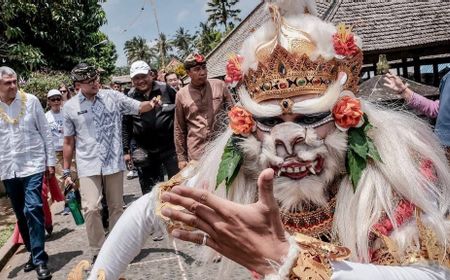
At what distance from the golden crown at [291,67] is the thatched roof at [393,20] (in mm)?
11166

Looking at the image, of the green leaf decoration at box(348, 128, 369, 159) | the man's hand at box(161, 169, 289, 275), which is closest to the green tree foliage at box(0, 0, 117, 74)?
the green leaf decoration at box(348, 128, 369, 159)

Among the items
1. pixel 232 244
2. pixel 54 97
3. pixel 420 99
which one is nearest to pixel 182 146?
pixel 420 99

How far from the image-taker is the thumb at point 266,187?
1096mm

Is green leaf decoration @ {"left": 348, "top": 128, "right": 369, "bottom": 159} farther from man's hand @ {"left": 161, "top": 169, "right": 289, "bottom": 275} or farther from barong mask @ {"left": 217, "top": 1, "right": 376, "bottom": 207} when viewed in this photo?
man's hand @ {"left": 161, "top": 169, "right": 289, "bottom": 275}

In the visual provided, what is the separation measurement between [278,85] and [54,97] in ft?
18.4

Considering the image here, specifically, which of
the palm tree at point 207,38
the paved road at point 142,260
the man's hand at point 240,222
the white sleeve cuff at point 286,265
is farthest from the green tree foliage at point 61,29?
the palm tree at point 207,38

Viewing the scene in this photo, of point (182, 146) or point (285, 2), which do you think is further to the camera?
point (182, 146)

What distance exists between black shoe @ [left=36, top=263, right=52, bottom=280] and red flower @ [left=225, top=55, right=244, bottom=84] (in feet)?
10.2

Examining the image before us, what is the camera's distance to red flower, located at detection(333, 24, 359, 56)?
154 cm

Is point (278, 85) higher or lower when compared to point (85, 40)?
lower

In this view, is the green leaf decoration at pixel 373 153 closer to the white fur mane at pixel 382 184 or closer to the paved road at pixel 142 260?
the white fur mane at pixel 382 184

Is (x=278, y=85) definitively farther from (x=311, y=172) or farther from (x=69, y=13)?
(x=69, y=13)

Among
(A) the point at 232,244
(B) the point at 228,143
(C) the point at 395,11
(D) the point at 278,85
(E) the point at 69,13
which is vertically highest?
(E) the point at 69,13

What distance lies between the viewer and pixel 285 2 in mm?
1633
